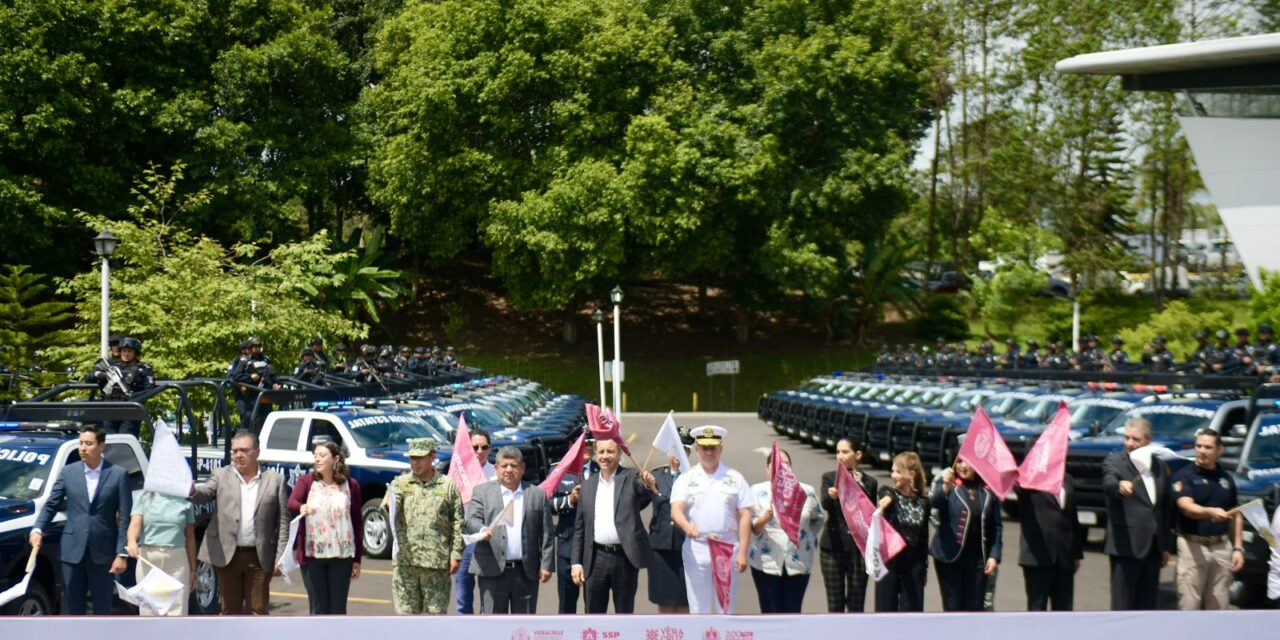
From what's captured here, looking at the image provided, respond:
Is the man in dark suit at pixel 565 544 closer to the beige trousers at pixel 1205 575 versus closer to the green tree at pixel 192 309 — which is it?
the beige trousers at pixel 1205 575

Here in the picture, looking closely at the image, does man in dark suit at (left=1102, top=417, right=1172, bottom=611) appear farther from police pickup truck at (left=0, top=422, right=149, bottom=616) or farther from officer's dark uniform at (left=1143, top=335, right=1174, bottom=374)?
officer's dark uniform at (left=1143, top=335, right=1174, bottom=374)

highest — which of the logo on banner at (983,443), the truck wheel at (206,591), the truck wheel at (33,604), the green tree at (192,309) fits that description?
the green tree at (192,309)

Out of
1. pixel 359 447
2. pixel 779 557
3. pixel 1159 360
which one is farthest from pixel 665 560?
pixel 1159 360

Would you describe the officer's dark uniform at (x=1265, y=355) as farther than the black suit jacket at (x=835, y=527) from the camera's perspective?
Yes

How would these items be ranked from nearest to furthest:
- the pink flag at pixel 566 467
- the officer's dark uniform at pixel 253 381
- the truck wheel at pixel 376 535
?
the pink flag at pixel 566 467
the truck wheel at pixel 376 535
the officer's dark uniform at pixel 253 381

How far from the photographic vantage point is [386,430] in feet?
53.4

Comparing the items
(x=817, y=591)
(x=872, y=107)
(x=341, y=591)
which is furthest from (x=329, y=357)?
(x=872, y=107)

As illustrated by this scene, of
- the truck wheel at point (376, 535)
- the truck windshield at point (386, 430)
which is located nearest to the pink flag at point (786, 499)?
the truck wheel at point (376, 535)

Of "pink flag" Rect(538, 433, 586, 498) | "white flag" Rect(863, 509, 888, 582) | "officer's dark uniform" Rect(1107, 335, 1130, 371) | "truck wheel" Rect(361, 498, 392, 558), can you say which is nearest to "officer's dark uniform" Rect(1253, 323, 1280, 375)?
"officer's dark uniform" Rect(1107, 335, 1130, 371)

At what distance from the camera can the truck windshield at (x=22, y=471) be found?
10.2 meters

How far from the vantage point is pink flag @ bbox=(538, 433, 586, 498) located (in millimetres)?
10312

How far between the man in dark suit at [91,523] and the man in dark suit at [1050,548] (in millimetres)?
6498

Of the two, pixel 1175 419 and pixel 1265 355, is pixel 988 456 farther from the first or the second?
pixel 1265 355

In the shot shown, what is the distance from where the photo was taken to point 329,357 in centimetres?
2692
